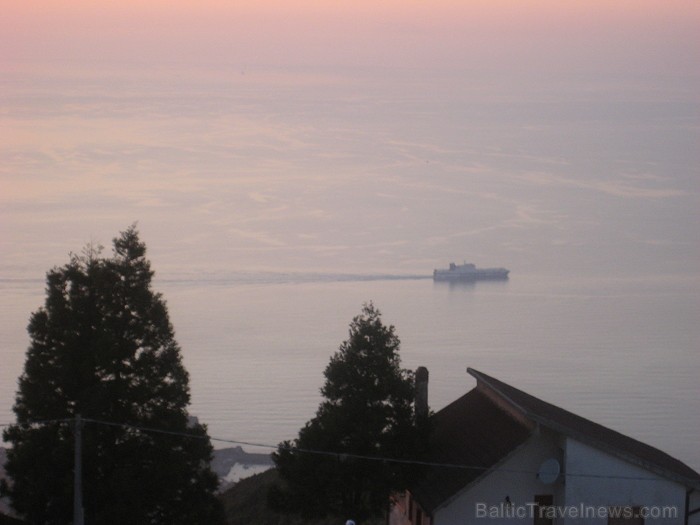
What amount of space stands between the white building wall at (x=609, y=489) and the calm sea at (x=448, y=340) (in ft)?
42.6

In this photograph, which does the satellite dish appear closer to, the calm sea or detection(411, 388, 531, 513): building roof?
detection(411, 388, 531, 513): building roof

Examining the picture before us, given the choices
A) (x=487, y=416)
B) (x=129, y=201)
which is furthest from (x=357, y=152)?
(x=487, y=416)

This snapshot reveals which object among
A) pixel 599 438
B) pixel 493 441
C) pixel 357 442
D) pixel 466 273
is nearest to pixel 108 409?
pixel 357 442

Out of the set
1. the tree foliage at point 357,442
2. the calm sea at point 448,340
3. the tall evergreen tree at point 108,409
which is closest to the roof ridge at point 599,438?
the tree foliage at point 357,442

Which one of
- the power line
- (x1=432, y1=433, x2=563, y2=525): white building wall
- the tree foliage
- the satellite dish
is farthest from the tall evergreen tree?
the satellite dish

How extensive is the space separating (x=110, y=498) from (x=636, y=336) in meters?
29.6

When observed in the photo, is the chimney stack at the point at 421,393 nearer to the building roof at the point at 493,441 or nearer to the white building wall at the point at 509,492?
the building roof at the point at 493,441

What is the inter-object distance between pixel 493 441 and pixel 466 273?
35.0 meters

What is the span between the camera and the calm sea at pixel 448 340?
26.1m

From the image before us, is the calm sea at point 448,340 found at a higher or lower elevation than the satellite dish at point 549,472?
higher

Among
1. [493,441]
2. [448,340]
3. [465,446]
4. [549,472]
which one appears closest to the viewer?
[549,472]

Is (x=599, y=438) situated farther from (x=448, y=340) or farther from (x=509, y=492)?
(x=448, y=340)

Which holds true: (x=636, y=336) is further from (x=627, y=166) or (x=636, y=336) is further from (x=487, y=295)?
(x=627, y=166)

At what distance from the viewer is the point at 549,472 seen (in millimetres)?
10492
